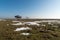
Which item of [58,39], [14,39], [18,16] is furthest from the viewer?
[18,16]

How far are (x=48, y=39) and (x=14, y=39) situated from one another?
3.88m

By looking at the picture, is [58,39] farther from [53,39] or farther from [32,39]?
[32,39]

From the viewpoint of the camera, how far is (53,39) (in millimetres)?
12891

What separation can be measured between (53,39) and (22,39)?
362cm

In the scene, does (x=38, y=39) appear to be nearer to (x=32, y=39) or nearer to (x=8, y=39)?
(x=32, y=39)

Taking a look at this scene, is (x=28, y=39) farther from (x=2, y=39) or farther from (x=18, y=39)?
(x=2, y=39)

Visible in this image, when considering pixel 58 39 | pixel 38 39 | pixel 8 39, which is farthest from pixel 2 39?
pixel 58 39

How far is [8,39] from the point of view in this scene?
12.3m

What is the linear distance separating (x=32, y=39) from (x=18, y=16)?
180 feet

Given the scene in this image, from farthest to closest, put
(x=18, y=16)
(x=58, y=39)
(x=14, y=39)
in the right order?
(x=18, y=16) → (x=58, y=39) → (x=14, y=39)

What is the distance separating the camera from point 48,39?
1273 centimetres

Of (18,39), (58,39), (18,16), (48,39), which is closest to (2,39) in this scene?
(18,39)

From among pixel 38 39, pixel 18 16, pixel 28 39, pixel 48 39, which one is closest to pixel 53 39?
pixel 48 39

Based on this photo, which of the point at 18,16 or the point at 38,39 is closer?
the point at 38,39
